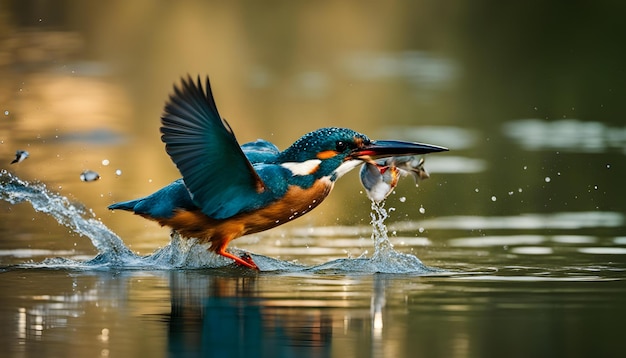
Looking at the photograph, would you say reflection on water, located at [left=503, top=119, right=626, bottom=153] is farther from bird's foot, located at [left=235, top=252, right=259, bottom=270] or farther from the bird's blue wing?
bird's foot, located at [left=235, top=252, right=259, bottom=270]

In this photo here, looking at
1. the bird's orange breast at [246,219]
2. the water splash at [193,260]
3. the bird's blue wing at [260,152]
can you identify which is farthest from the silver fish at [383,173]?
the bird's blue wing at [260,152]

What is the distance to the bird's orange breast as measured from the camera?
830 cm

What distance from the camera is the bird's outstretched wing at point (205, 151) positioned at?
782cm

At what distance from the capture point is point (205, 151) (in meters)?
7.93

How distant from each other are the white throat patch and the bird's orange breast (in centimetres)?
8

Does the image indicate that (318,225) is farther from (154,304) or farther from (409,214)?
(154,304)

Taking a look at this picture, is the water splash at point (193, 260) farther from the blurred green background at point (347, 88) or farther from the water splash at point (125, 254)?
the blurred green background at point (347, 88)

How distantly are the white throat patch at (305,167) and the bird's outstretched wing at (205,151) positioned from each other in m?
0.20

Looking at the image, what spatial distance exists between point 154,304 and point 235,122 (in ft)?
26.7

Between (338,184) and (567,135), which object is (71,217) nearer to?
(338,184)

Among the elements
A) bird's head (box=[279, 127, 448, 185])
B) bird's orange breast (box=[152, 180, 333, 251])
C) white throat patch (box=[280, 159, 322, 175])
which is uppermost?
bird's head (box=[279, 127, 448, 185])

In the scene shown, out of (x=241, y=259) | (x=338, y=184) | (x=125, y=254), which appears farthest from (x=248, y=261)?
(x=338, y=184)

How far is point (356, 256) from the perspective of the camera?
8961 millimetres

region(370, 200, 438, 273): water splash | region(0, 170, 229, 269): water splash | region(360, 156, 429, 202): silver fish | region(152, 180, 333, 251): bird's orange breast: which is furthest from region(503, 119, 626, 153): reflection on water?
region(0, 170, 229, 269): water splash
